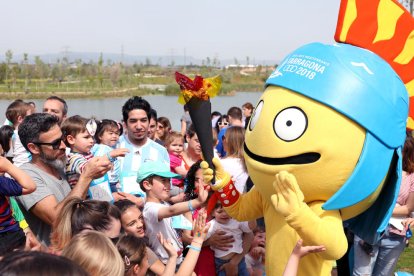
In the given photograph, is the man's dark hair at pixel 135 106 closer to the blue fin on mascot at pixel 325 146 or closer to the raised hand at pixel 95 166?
the raised hand at pixel 95 166

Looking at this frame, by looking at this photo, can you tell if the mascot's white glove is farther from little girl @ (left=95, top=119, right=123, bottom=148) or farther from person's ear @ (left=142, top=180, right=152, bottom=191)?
little girl @ (left=95, top=119, right=123, bottom=148)

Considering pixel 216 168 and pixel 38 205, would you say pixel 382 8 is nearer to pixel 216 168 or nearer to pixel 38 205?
pixel 216 168

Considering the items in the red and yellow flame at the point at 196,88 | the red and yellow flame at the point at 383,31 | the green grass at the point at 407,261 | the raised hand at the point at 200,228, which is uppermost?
the red and yellow flame at the point at 383,31

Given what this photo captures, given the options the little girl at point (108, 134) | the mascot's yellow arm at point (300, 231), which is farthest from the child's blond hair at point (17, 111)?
the mascot's yellow arm at point (300, 231)

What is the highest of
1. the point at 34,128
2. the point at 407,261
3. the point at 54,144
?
the point at 34,128

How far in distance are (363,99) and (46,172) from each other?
1.98 m

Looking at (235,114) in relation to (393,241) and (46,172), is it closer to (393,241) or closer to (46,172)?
(393,241)

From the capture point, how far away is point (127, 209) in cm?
→ 339

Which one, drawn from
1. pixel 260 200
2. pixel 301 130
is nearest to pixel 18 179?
pixel 260 200

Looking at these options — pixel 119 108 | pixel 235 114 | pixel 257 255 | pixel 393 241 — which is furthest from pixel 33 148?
pixel 119 108

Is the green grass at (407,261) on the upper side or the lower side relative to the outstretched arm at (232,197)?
lower

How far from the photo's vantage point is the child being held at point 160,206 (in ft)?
11.3

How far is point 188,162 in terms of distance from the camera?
17.5ft

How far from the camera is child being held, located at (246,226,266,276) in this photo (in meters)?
4.41
